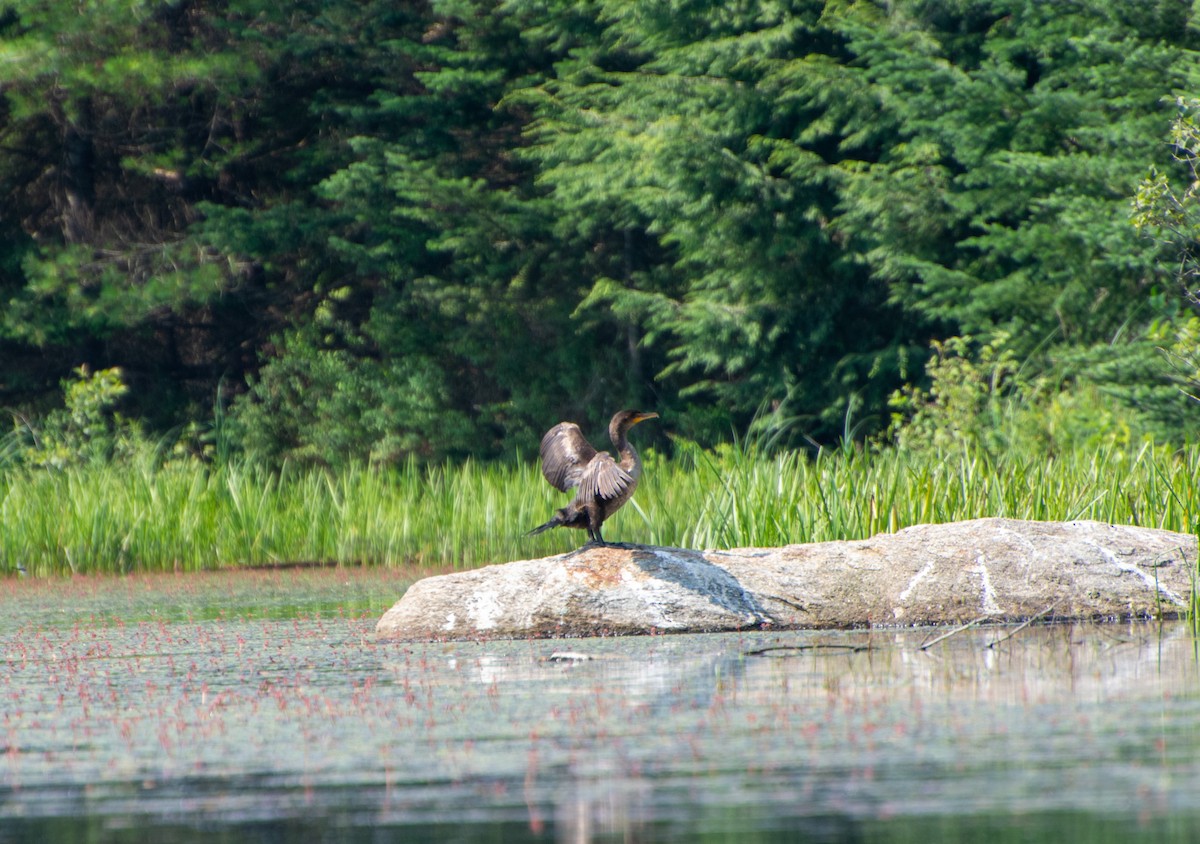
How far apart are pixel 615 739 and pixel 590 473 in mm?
2723

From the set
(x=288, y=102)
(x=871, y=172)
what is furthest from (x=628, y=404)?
(x=288, y=102)

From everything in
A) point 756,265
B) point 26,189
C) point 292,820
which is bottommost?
point 292,820

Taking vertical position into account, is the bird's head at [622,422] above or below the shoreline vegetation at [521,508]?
above

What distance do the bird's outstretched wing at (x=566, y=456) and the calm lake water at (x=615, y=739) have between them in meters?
0.79

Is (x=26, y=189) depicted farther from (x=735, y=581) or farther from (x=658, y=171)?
(x=735, y=581)

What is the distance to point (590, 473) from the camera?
7.21 meters

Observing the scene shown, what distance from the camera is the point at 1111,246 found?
12789 millimetres

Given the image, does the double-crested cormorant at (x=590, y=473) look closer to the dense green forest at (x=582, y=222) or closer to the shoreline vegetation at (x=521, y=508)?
the shoreline vegetation at (x=521, y=508)

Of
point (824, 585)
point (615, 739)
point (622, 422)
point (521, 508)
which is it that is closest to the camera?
point (615, 739)

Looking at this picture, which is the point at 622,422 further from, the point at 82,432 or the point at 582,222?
the point at 82,432

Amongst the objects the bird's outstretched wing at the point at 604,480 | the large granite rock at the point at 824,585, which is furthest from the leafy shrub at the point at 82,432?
the bird's outstretched wing at the point at 604,480

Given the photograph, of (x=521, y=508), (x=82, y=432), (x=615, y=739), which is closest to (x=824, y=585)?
(x=615, y=739)

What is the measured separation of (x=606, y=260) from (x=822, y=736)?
14.8m

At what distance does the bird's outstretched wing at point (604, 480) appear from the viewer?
7059 millimetres
